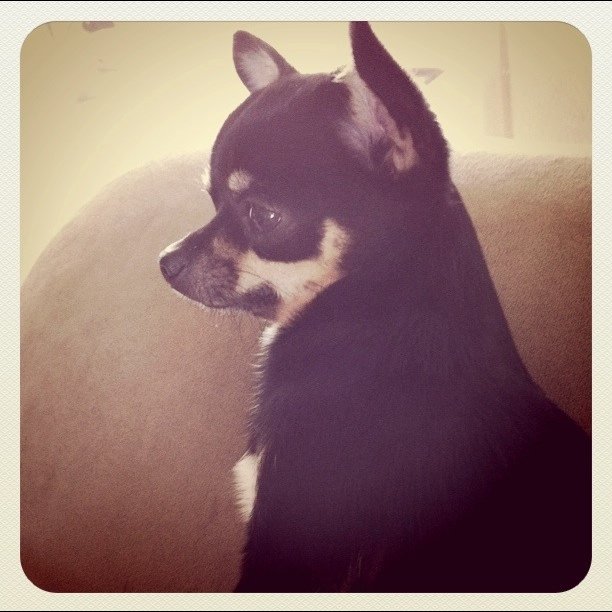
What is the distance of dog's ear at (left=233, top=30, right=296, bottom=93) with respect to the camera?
1.71 meters

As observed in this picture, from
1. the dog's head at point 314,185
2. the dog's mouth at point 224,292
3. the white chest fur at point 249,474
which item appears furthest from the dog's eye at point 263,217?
the white chest fur at point 249,474

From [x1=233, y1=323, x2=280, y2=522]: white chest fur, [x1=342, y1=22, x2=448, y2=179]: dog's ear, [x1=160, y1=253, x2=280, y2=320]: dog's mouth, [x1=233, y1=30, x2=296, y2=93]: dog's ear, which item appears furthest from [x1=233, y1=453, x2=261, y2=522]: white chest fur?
[x1=233, y1=30, x2=296, y2=93]: dog's ear

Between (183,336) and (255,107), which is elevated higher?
(255,107)

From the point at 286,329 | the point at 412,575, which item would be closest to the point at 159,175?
the point at 286,329

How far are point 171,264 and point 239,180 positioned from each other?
250mm

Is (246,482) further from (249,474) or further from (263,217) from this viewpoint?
(263,217)

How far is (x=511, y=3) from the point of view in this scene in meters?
1.79

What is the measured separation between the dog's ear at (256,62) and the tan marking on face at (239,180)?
238mm

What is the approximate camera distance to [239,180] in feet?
5.27

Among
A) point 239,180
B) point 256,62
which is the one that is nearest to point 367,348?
point 239,180

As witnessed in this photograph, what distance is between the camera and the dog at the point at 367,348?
1.57 meters

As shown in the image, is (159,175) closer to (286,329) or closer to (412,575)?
(286,329)

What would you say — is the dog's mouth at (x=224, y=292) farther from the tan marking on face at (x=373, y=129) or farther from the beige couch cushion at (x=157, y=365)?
the tan marking on face at (x=373, y=129)

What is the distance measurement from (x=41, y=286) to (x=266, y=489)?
749mm
